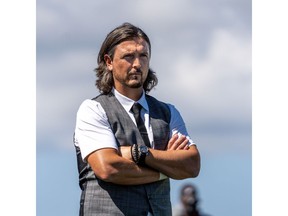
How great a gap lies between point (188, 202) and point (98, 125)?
1.67 m

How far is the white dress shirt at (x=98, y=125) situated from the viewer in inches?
212

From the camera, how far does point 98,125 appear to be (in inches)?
214

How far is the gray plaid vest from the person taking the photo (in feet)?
17.4

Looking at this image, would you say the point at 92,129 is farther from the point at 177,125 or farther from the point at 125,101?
the point at 177,125

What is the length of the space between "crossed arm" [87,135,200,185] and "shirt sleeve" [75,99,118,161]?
0.17ft

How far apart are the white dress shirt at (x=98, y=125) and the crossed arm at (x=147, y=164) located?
0.06m

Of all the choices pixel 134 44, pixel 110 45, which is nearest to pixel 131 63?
pixel 134 44

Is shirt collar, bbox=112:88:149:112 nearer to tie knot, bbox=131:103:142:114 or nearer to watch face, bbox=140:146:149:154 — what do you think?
tie knot, bbox=131:103:142:114

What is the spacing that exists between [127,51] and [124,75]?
7.0 inches
